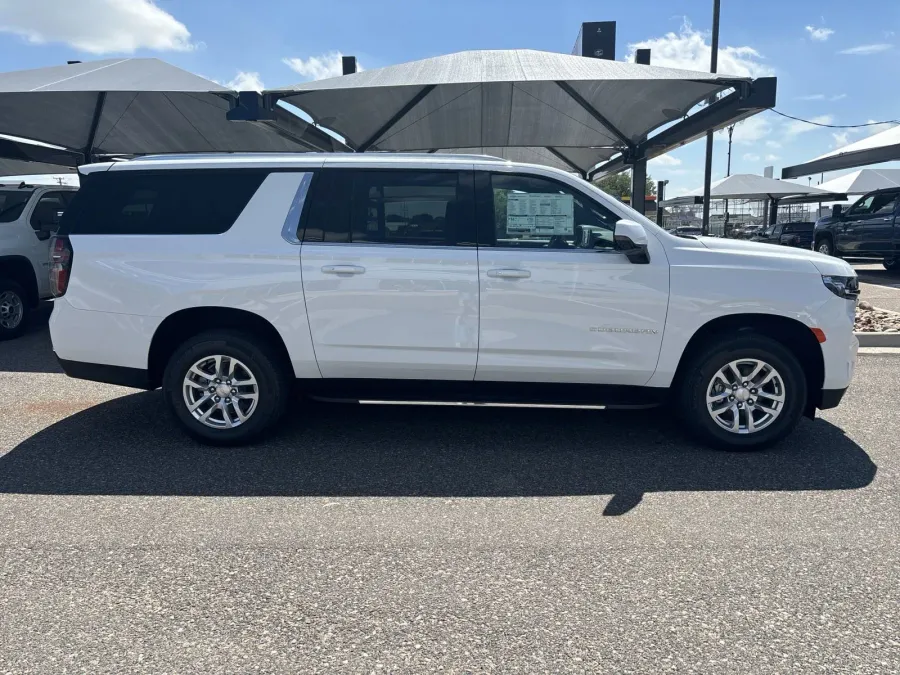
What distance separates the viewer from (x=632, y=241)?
4312mm

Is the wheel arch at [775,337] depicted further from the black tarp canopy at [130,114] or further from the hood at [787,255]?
the black tarp canopy at [130,114]

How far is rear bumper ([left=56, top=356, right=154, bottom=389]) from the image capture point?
15.6 feet

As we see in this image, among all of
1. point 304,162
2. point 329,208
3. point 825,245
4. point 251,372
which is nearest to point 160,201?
point 304,162

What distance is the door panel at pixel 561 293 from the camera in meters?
4.48

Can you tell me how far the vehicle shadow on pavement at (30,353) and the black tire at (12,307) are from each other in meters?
0.11

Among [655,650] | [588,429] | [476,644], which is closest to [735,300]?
[588,429]

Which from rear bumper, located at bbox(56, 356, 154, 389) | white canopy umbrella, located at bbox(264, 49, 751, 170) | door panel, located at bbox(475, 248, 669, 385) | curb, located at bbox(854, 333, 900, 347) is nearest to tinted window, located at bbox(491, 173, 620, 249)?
door panel, located at bbox(475, 248, 669, 385)

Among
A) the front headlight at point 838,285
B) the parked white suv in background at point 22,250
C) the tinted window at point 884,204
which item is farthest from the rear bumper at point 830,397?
the tinted window at point 884,204

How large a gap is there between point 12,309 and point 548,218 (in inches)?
294

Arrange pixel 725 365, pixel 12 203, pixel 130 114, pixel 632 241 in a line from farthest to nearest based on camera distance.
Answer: pixel 130 114, pixel 12 203, pixel 725 365, pixel 632 241

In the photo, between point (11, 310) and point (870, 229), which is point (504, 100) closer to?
point (11, 310)

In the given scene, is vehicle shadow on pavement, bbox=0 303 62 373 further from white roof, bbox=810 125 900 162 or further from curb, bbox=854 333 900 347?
white roof, bbox=810 125 900 162

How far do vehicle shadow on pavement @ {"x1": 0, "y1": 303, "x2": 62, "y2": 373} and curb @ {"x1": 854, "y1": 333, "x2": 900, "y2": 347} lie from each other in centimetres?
917

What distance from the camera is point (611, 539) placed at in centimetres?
349
